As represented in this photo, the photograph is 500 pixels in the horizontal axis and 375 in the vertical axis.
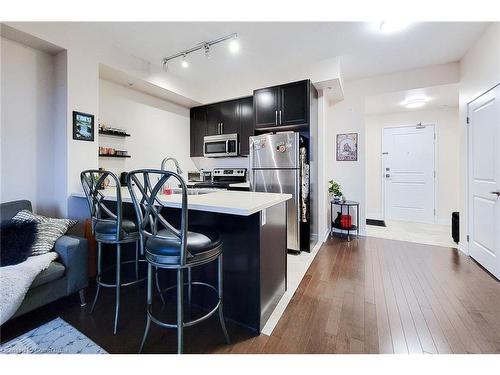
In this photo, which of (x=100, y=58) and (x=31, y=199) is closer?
(x=31, y=199)

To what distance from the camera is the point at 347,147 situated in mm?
4086

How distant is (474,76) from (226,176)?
374cm

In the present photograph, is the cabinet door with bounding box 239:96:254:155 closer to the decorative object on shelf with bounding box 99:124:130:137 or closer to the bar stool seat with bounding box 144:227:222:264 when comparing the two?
the decorative object on shelf with bounding box 99:124:130:137

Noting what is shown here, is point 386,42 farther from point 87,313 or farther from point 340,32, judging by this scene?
point 87,313

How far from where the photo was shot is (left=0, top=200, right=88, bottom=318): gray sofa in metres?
1.62

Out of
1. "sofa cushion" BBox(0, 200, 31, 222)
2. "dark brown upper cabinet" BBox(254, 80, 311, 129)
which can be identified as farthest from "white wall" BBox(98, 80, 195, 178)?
"dark brown upper cabinet" BBox(254, 80, 311, 129)

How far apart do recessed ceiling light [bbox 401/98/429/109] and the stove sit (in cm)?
335

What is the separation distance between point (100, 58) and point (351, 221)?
436cm

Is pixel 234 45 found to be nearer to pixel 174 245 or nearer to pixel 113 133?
pixel 113 133

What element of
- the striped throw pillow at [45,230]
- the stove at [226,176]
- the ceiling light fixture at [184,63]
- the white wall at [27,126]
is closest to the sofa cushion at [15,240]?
the striped throw pillow at [45,230]

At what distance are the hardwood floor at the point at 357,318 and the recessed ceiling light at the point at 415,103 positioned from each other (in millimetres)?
3006

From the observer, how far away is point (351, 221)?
13.3ft

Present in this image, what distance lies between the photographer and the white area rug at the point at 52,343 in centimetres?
143
